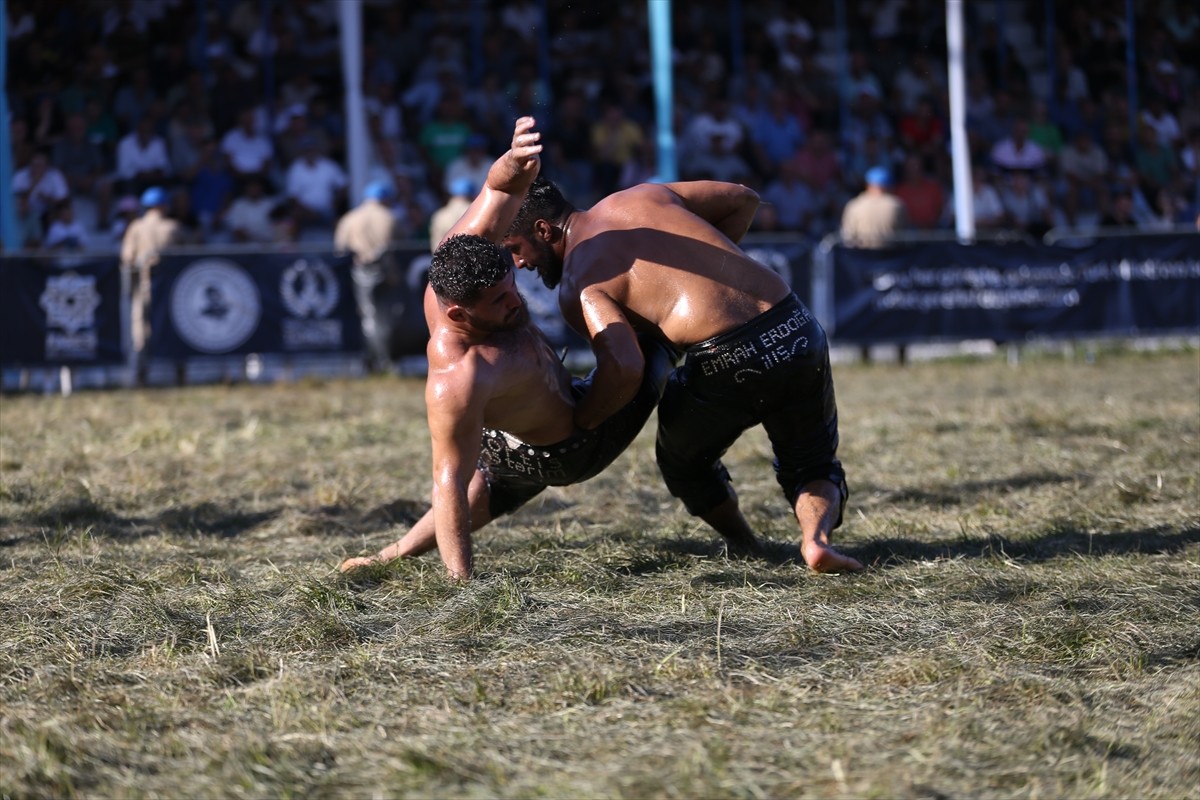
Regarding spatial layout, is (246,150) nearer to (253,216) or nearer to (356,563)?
(253,216)

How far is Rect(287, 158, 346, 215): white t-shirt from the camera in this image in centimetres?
1359

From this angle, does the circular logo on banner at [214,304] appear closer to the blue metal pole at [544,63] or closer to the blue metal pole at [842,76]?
the blue metal pole at [544,63]

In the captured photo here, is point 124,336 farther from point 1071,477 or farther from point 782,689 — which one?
point 782,689

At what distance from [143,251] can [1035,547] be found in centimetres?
860

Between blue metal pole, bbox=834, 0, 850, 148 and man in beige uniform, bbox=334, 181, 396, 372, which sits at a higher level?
blue metal pole, bbox=834, 0, 850, 148

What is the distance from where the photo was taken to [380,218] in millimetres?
12094

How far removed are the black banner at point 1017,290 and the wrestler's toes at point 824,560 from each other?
8028 mm

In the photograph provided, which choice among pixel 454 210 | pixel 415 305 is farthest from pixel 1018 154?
pixel 415 305

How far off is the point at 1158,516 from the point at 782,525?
4.40ft

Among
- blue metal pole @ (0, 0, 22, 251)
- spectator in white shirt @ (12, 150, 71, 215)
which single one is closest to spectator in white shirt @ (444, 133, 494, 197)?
spectator in white shirt @ (12, 150, 71, 215)

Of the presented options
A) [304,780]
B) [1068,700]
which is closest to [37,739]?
[304,780]

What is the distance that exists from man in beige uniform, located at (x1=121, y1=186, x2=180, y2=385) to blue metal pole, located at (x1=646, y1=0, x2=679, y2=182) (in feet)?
13.8

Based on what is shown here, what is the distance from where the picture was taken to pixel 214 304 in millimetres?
11258

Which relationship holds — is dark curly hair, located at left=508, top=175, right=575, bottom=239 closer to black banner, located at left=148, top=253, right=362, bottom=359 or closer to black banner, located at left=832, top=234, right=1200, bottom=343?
black banner, located at left=148, top=253, right=362, bottom=359
